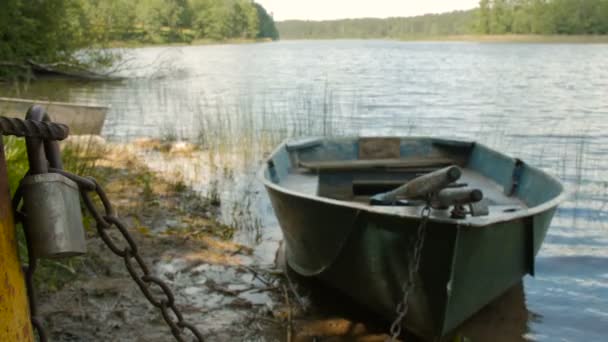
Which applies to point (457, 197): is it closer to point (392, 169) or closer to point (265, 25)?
point (392, 169)

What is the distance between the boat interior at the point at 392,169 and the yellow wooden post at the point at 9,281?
3.58 meters

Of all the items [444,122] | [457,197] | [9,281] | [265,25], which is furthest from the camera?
[265,25]

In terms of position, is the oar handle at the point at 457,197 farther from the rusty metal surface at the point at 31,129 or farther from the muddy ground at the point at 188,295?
the rusty metal surface at the point at 31,129

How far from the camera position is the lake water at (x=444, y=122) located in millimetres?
6082

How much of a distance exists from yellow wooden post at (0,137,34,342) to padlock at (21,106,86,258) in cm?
→ 5

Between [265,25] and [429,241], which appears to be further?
[265,25]

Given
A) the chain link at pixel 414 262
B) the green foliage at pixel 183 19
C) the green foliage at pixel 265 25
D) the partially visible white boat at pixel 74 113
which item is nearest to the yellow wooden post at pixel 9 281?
the chain link at pixel 414 262

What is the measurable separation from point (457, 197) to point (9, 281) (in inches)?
102

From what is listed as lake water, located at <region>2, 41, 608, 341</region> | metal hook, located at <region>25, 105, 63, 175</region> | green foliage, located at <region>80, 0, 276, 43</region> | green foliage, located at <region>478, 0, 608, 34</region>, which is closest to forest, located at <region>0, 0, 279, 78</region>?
green foliage, located at <region>80, 0, 276, 43</region>

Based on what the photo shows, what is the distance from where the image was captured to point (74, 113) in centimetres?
1194

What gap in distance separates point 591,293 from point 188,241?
12.5 feet

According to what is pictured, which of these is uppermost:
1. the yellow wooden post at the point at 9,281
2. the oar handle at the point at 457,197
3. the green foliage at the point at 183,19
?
the green foliage at the point at 183,19

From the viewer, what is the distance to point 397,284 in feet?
13.2

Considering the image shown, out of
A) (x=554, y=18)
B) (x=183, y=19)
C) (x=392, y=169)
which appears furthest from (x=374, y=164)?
(x=554, y=18)
